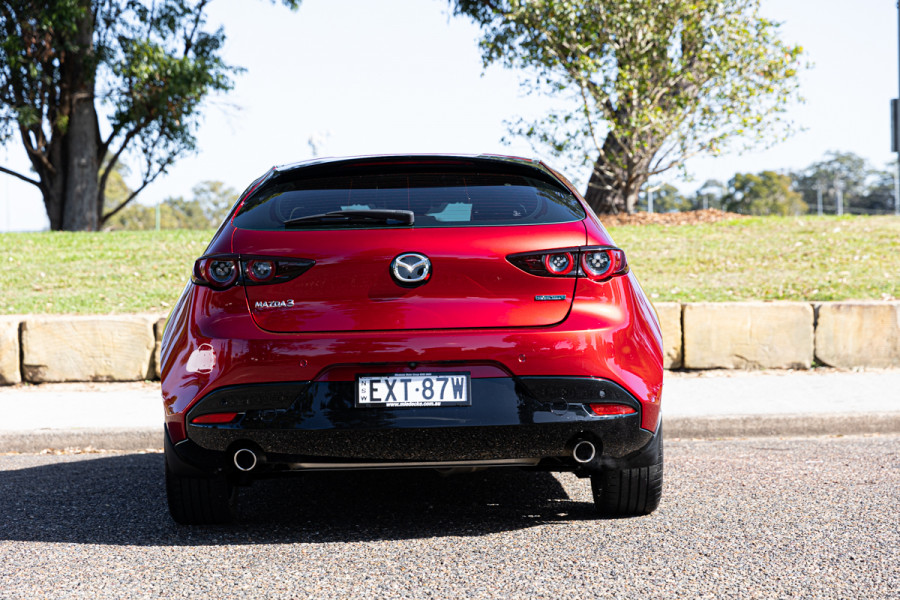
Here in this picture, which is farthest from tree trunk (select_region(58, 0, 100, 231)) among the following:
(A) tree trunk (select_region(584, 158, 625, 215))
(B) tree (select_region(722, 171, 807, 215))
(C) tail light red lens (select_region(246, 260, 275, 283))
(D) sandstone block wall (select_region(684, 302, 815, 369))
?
(B) tree (select_region(722, 171, 807, 215))

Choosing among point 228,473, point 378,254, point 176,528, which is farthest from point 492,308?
point 176,528

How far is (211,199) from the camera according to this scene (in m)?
111

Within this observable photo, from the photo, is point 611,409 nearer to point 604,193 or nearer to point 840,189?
point 604,193

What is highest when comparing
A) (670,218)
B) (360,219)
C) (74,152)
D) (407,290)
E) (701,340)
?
(74,152)

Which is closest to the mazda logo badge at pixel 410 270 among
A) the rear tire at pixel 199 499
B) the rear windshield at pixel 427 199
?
the rear windshield at pixel 427 199

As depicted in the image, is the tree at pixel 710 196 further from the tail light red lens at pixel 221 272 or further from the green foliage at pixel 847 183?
the tail light red lens at pixel 221 272

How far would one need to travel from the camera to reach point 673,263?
36.3 feet

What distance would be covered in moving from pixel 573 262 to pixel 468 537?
1209 mm

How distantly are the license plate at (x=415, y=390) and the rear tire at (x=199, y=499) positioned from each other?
83cm

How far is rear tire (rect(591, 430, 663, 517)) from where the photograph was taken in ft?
12.5

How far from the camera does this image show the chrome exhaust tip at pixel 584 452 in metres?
3.46

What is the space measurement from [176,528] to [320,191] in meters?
1.58

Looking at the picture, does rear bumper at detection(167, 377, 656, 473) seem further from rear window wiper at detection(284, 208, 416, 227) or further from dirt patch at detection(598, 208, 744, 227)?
dirt patch at detection(598, 208, 744, 227)

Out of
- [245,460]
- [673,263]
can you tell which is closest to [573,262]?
[245,460]
